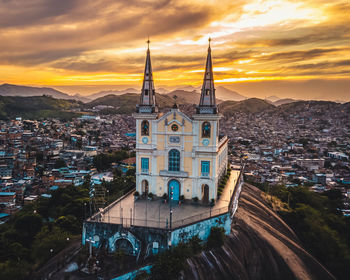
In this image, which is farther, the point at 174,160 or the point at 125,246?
the point at 174,160

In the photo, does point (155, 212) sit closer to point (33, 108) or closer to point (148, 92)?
point (148, 92)

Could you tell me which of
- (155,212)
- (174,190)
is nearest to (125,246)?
(155,212)

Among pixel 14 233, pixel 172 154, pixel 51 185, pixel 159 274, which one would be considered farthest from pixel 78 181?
pixel 159 274

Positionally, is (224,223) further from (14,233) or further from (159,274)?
(14,233)

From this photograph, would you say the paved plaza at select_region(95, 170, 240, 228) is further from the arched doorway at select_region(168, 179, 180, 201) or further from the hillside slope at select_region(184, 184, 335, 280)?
the hillside slope at select_region(184, 184, 335, 280)

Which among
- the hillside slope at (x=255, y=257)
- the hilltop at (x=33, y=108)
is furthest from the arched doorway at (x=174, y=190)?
the hilltop at (x=33, y=108)

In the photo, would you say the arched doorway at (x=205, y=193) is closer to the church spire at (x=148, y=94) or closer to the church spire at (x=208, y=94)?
the church spire at (x=208, y=94)
